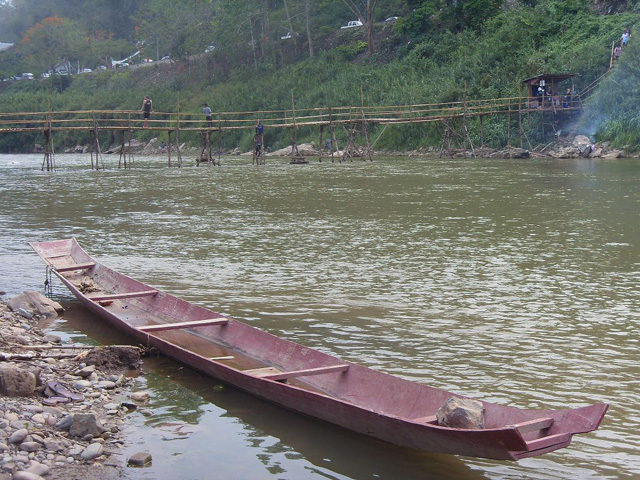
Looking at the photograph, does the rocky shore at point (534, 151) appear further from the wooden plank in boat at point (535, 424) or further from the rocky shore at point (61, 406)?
the wooden plank in boat at point (535, 424)

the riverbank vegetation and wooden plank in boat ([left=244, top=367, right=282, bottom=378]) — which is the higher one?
the riverbank vegetation

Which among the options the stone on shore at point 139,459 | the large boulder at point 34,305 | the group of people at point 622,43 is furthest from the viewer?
the group of people at point 622,43

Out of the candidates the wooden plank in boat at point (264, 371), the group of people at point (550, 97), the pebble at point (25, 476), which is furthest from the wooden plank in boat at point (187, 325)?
the group of people at point (550, 97)

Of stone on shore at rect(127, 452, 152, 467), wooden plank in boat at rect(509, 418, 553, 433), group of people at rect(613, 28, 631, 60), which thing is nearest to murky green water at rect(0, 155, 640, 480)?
stone on shore at rect(127, 452, 152, 467)

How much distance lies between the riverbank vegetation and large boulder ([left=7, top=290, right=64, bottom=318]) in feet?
99.4

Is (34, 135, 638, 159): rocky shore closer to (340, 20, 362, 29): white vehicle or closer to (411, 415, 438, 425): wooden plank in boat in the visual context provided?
(340, 20, 362, 29): white vehicle

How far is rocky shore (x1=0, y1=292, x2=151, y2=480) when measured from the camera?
5590 millimetres

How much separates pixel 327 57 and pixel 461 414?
197 feet

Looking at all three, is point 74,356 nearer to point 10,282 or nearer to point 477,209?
point 10,282

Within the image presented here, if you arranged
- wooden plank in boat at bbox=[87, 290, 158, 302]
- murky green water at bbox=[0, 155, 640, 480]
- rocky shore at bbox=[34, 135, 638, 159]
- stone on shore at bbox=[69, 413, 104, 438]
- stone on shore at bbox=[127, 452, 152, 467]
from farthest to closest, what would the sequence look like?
rocky shore at bbox=[34, 135, 638, 159] → wooden plank in boat at bbox=[87, 290, 158, 302] → murky green water at bbox=[0, 155, 640, 480] → stone on shore at bbox=[69, 413, 104, 438] → stone on shore at bbox=[127, 452, 152, 467]

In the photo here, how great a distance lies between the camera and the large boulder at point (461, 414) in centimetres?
550

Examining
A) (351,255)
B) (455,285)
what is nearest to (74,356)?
(455,285)

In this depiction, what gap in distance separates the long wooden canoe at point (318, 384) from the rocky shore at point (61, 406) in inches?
26.3

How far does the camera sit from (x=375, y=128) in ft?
167
